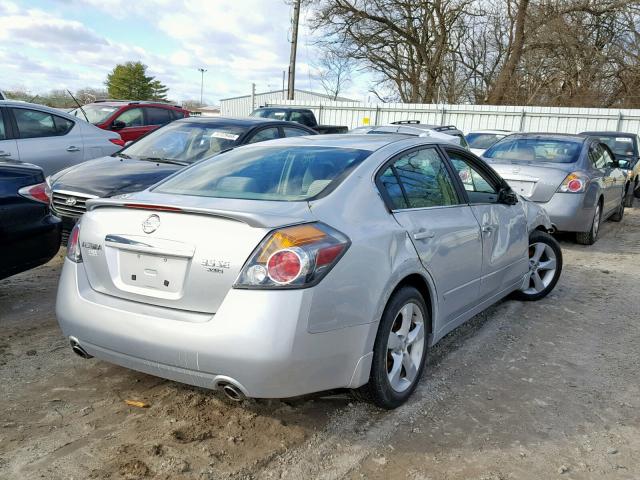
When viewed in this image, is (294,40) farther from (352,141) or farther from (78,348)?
(78,348)

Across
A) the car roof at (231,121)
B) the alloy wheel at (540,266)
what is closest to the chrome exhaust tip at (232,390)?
the alloy wheel at (540,266)

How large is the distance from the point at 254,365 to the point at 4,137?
6.33 metres

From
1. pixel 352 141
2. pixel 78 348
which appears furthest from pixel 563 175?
pixel 78 348

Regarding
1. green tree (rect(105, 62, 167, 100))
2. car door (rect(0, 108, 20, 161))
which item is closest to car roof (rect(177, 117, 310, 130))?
car door (rect(0, 108, 20, 161))

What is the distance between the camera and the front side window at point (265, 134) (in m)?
7.03

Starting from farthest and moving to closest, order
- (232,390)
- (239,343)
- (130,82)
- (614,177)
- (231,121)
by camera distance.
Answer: (130,82), (614,177), (231,121), (232,390), (239,343)

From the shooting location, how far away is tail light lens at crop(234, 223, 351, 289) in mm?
2557

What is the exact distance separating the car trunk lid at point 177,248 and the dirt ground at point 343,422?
725mm

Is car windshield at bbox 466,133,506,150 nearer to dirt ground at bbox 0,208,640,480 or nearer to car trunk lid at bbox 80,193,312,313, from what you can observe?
dirt ground at bbox 0,208,640,480

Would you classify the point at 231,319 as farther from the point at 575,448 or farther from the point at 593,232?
the point at 593,232

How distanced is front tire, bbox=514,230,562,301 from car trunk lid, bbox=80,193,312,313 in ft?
11.0

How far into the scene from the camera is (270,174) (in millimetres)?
3441

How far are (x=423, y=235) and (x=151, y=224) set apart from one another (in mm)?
1519

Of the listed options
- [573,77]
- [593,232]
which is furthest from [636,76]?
[593,232]
